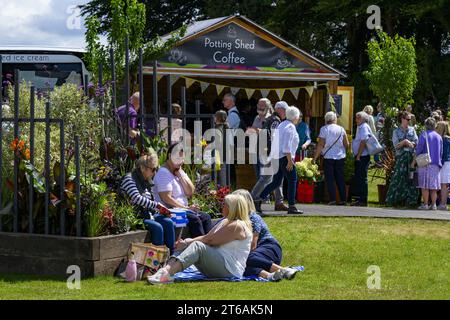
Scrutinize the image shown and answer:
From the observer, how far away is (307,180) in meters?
17.0

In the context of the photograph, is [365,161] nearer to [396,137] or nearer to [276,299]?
[396,137]

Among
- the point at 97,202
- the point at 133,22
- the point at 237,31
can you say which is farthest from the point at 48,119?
the point at 237,31

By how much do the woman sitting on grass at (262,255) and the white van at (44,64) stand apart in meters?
9.41

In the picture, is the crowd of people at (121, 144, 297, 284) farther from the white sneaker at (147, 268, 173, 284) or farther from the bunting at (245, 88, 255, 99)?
the bunting at (245, 88, 255, 99)

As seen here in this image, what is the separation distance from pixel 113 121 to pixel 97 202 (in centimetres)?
170

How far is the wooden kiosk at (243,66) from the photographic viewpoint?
18.8 metres

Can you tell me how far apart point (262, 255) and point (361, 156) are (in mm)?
7422

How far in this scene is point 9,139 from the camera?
1080 centimetres

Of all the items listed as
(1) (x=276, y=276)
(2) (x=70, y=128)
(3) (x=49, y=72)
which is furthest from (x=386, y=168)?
(1) (x=276, y=276)

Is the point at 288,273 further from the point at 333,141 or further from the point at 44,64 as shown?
the point at 44,64

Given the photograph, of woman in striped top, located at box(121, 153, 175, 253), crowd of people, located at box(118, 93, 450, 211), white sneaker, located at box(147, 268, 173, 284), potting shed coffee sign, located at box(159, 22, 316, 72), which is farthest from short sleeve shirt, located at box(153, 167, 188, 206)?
potting shed coffee sign, located at box(159, 22, 316, 72)

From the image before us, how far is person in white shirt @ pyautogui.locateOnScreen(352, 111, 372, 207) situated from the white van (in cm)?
556

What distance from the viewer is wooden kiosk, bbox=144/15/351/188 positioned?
61.8 feet

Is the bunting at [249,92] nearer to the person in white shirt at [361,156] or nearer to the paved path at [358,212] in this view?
the person in white shirt at [361,156]
